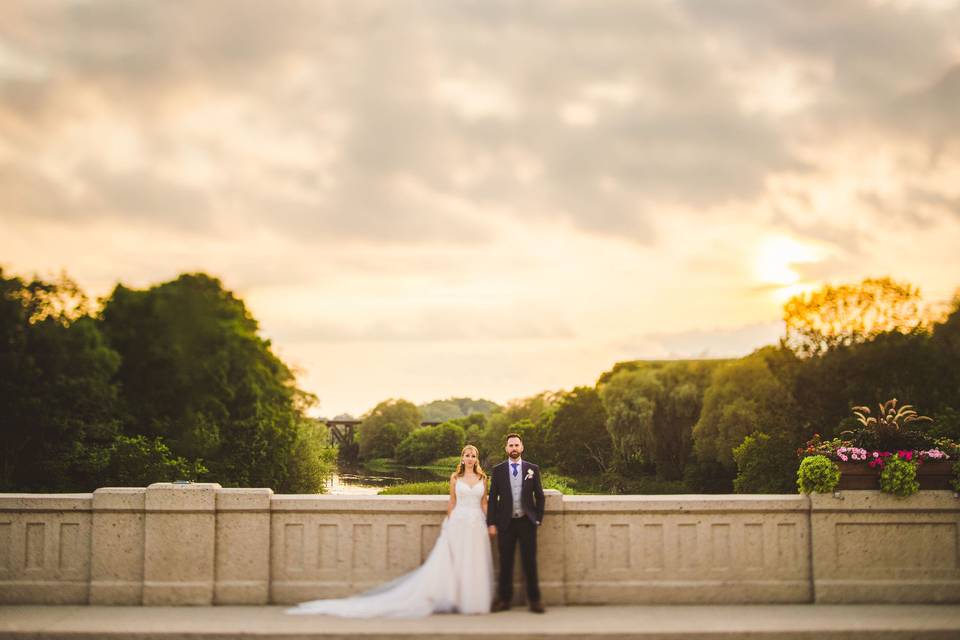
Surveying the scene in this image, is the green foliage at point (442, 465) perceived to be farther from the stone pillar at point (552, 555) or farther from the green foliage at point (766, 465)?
the stone pillar at point (552, 555)

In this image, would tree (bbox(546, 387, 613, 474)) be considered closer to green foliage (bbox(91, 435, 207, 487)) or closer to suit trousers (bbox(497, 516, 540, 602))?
green foliage (bbox(91, 435, 207, 487))

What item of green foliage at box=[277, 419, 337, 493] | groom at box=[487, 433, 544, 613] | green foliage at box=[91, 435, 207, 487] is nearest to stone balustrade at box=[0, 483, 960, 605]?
groom at box=[487, 433, 544, 613]

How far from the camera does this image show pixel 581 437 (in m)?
71.2

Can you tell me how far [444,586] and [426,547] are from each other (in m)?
0.56

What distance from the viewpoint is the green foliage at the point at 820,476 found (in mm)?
10055

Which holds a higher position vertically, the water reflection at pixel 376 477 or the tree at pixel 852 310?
the tree at pixel 852 310

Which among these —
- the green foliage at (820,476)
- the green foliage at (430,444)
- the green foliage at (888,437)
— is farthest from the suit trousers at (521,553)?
the green foliage at (430,444)

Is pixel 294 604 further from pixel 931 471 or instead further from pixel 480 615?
pixel 931 471

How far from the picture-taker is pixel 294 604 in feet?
32.4

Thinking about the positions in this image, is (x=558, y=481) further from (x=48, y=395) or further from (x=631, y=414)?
(x=48, y=395)

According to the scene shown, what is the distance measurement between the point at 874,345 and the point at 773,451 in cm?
789

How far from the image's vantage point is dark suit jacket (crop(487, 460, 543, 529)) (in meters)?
9.65

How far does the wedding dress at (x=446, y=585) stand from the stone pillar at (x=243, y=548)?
630mm

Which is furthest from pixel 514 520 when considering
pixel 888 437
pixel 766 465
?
pixel 766 465
